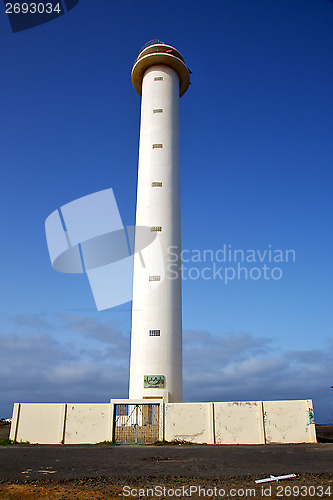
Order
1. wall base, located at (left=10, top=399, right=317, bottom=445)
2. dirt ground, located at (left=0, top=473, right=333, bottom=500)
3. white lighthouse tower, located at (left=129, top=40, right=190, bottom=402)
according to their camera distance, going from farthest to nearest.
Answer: white lighthouse tower, located at (left=129, top=40, right=190, bottom=402) < wall base, located at (left=10, top=399, right=317, bottom=445) < dirt ground, located at (left=0, top=473, right=333, bottom=500)

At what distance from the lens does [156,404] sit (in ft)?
80.9

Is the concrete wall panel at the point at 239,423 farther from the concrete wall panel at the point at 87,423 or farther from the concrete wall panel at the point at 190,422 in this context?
the concrete wall panel at the point at 87,423

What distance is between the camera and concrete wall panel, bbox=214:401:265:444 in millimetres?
22703

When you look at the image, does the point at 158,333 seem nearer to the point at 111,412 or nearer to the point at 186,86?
the point at 111,412

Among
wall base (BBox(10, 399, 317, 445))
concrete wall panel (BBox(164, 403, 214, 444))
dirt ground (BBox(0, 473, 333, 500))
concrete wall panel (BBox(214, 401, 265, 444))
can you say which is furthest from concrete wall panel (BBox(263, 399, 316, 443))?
dirt ground (BBox(0, 473, 333, 500))

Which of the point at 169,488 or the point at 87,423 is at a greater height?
the point at 87,423

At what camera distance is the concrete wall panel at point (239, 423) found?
74.5 feet

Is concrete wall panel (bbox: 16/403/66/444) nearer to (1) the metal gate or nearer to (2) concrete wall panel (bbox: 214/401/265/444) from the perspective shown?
(1) the metal gate

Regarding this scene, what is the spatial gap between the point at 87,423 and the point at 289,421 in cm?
1150

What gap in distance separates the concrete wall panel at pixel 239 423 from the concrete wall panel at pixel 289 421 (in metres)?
0.46

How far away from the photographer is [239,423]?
23000mm

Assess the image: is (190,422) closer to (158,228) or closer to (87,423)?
(87,423)

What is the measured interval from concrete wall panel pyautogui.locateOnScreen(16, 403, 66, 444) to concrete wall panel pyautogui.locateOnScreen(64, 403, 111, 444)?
47cm

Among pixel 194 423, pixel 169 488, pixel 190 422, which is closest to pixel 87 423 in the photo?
pixel 190 422
